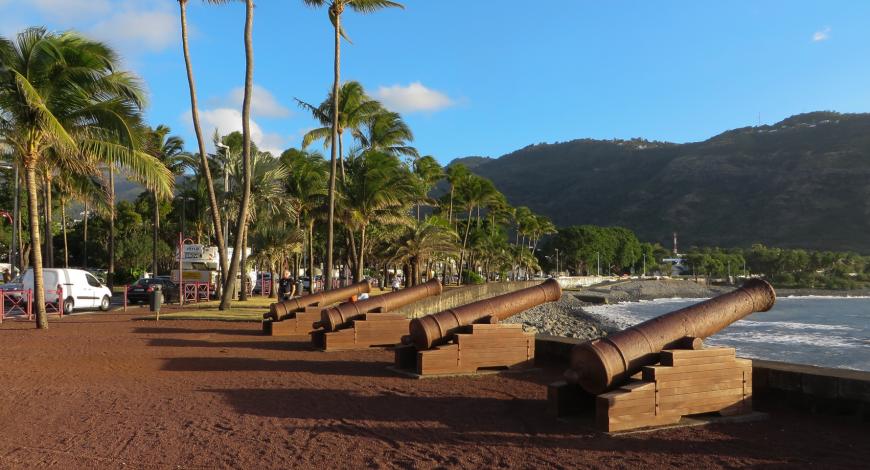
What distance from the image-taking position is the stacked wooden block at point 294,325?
14.7 metres

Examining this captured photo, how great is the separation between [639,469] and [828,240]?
166 meters

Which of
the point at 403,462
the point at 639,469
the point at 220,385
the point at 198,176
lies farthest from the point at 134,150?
the point at 198,176

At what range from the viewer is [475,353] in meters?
9.01

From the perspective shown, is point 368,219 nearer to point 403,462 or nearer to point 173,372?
point 173,372

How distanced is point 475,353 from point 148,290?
2255cm

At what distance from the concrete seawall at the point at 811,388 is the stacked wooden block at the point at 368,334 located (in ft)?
20.6

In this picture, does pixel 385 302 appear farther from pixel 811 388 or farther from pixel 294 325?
pixel 811 388

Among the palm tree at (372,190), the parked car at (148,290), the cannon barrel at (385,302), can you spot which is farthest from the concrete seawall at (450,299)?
→ the parked car at (148,290)

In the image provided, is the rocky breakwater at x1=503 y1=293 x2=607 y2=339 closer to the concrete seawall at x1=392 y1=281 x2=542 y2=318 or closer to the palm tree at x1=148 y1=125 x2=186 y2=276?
the concrete seawall at x1=392 y1=281 x2=542 y2=318

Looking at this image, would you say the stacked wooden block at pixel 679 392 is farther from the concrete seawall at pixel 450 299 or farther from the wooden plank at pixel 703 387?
the concrete seawall at pixel 450 299

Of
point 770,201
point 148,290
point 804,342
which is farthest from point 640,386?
point 770,201

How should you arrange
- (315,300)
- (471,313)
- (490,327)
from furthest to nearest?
(315,300)
(471,313)
(490,327)

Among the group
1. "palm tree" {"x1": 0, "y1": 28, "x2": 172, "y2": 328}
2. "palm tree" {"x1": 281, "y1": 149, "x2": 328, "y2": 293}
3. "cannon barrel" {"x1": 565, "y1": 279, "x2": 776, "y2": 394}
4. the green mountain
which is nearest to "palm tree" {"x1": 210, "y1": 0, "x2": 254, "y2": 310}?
"palm tree" {"x1": 0, "y1": 28, "x2": 172, "y2": 328}

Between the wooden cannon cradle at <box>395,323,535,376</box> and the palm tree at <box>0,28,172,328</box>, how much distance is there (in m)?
9.00
